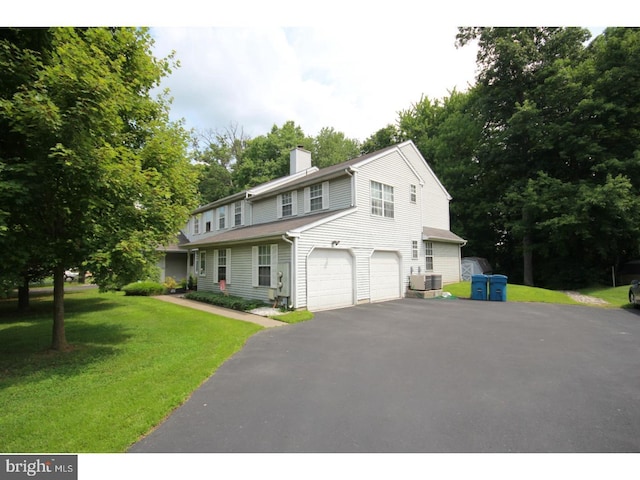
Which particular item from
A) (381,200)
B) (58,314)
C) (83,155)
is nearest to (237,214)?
(381,200)

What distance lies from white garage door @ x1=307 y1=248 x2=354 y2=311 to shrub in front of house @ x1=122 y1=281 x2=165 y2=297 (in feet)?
36.4

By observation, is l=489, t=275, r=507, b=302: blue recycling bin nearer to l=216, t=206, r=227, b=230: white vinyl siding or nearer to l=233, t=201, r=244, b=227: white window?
l=233, t=201, r=244, b=227: white window

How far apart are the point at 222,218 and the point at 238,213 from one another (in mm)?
2256

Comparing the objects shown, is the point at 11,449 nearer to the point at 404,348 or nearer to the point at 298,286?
the point at 404,348

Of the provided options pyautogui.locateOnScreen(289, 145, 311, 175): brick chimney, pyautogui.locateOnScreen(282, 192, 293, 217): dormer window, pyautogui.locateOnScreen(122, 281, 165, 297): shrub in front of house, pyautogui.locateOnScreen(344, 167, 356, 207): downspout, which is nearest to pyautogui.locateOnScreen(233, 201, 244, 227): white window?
pyautogui.locateOnScreen(282, 192, 293, 217): dormer window

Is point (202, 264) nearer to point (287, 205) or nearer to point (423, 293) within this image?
point (287, 205)

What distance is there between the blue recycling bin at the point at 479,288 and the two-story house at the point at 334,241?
3.00m

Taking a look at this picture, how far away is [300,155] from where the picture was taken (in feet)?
72.6

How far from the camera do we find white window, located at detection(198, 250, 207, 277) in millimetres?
17859

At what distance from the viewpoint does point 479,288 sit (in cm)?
1520

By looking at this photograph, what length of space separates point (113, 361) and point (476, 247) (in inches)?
1159

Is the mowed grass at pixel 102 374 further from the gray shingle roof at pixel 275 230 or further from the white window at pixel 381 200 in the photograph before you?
the white window at pixel 381 200

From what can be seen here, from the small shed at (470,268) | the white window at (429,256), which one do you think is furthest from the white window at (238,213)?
the small shed at (470,268)

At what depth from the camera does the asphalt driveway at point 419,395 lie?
337 centimetres
